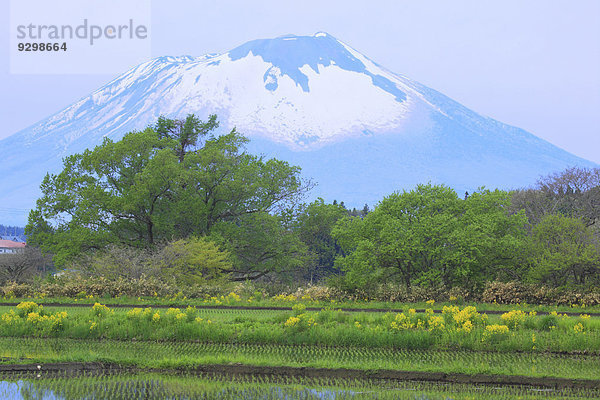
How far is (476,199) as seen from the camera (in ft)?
98.9

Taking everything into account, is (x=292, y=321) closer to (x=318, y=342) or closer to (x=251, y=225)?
(x=318, y=342)

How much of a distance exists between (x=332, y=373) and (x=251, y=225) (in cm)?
2931

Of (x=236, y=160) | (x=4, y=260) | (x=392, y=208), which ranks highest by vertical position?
(x=236, y=160)

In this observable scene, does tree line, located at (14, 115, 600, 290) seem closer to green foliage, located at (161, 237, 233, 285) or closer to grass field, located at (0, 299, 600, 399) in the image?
green foliage, located at (161, 237, 233, 285)

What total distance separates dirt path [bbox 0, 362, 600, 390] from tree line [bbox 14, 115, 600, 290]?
1387 centimetres

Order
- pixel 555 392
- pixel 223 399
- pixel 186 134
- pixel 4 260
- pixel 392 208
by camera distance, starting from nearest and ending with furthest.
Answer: pixel 223 399, pixel 555 392, pixel 392 208, pixel 186 134, pixel 4 260

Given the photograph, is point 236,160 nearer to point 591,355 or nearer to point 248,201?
point 248,201

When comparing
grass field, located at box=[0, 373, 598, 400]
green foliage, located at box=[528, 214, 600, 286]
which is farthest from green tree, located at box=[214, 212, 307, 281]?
grass field, located at box=[0, 373, 598, 400]

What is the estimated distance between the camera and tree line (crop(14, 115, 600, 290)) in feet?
90.4

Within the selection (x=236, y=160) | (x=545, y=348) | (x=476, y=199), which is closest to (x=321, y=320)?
(x=545, y=348)

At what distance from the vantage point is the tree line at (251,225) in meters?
27.6

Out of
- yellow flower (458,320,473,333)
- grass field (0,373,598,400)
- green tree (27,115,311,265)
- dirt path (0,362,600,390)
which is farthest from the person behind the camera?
green tree (27,115,311,265)

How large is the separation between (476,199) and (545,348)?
14.9 meters

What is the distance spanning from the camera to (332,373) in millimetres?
13258
